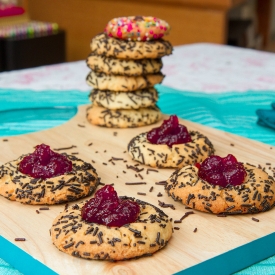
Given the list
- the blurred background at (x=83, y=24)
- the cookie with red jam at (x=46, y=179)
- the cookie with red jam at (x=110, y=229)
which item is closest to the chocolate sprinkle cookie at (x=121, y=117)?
the cookie with red jam at (x=46, y=179)

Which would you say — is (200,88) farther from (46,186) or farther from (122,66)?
(46,186)

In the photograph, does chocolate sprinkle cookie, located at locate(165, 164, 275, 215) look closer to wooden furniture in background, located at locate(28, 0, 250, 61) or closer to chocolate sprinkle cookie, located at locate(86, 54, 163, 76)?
chocolate sprinkle cookie, located at locate(86, 54, 163, 76)

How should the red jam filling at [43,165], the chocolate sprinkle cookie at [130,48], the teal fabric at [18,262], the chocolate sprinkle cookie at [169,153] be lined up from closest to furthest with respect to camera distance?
the teal fabric at [18,262], the red jam filling at [43,165], the chocolate sprinkle cookie at [169,153], the chocolate sprinkle cookie at [130,48]

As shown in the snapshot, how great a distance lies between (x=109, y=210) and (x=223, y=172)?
40 centimetres

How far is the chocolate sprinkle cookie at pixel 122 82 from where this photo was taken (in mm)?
2361

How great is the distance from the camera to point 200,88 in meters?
3.08

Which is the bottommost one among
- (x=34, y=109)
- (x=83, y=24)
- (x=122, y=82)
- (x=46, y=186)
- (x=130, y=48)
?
(x=83, y=24)

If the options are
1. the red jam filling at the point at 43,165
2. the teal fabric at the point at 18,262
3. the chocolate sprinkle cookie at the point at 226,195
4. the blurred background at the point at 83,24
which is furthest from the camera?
the blurred background at the point at 83,24

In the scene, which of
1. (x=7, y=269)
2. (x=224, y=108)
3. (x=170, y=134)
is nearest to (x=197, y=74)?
(x=224, y=108)

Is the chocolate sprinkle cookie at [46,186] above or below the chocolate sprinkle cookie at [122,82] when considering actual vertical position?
below

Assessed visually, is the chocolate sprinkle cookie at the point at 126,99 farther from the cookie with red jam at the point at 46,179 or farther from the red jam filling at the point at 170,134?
the cookie with red jam at the point at 46,179

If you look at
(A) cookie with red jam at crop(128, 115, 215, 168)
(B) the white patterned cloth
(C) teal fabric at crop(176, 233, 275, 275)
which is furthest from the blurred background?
(C) teal fabric at crop(176, 233, 275, 275)

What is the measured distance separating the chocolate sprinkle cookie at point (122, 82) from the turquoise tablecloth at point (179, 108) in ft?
1.01

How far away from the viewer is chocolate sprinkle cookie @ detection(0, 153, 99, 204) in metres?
1.71
